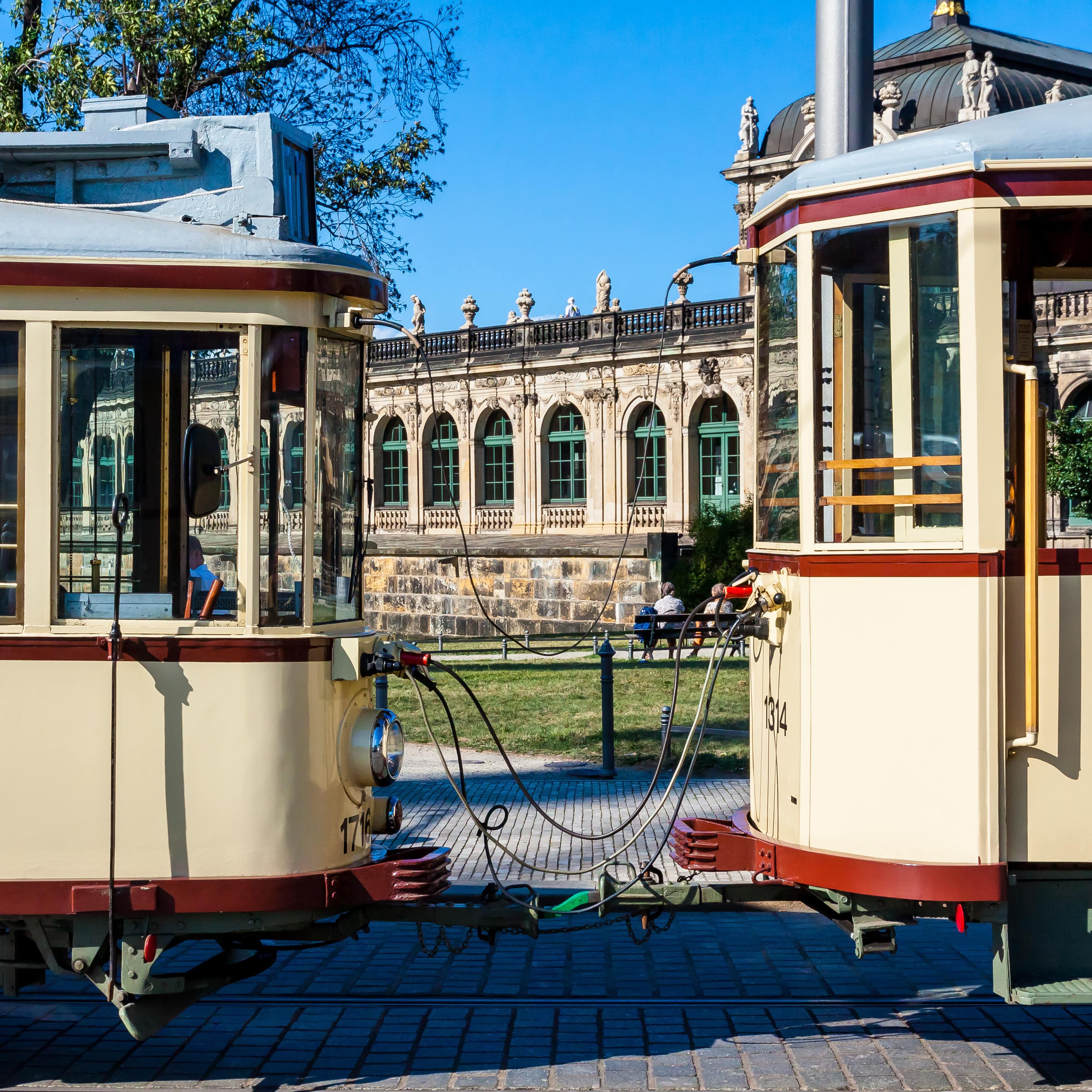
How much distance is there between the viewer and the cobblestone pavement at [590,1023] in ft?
20.1

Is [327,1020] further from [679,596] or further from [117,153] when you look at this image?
[679,596]

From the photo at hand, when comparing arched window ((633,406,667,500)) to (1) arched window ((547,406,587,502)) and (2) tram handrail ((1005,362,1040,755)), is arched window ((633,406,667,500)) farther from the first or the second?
(2) tram handrail ((1005,362,1040,755))

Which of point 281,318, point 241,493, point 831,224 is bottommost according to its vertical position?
point 241,493

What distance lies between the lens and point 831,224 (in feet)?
18.4

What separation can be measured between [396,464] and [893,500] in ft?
153

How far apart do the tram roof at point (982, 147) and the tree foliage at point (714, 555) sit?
1074 inches

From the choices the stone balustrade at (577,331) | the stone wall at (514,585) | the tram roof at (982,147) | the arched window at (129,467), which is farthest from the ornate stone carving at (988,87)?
the arched window at (129,467)

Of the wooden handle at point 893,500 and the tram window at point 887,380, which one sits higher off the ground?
the tram window at point 887,380

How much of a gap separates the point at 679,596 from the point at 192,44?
19362mm

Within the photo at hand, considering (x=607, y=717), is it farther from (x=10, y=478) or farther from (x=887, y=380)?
(x=10, y=478)

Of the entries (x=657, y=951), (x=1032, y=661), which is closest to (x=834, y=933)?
(x=657, y=951)

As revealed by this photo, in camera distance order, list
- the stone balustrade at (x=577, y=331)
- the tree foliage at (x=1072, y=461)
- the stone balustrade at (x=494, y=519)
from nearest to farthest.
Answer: the tree foliage at (x=1072, y=461) < the stone balustrade at (x=577, y=331) < the stone balustrade at (x=494, y=519)

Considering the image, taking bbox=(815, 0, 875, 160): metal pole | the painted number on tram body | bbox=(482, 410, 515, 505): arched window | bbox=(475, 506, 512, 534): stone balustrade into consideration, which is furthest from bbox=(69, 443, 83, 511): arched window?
bbox=(482, 410, 515, 505): arched window

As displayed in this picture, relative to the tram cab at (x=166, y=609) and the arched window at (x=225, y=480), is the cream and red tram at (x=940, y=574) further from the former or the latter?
the arched window at (x=225, y=480)
